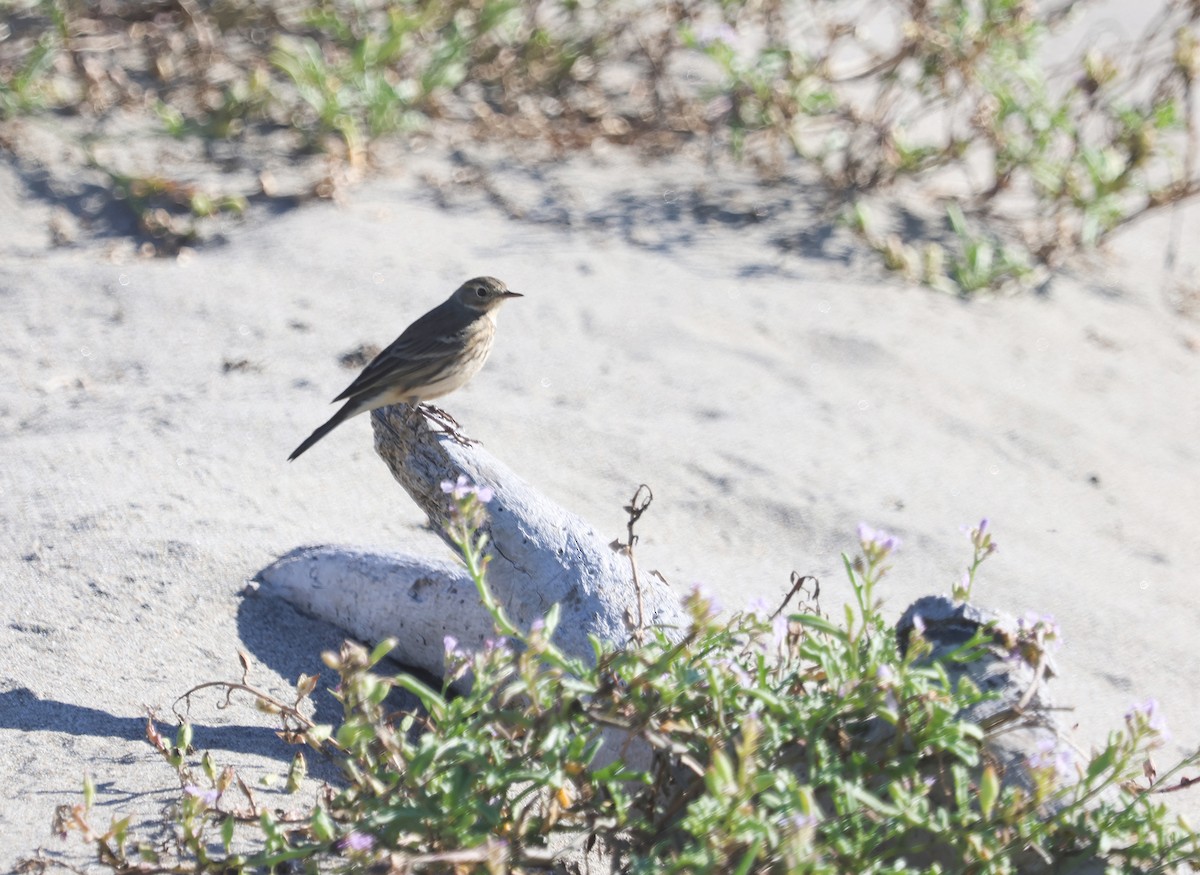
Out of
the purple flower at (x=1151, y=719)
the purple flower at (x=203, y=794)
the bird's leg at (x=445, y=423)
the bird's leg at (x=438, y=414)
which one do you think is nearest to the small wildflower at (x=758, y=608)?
the purple flower at (x=1151, y=719)

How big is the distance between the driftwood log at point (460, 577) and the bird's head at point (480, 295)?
1.10 m

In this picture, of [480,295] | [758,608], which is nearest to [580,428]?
[480,295]

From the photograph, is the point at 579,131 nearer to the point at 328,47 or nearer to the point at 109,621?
the point at 328,47

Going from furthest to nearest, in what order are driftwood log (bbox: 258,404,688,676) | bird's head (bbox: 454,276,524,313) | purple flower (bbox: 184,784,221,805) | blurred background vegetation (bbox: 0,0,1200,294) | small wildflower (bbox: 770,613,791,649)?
blurred background vegetation (bbox: 0,0,1200,294) → bird's head (bbox: 454,276,524,313) → driftwood log (bbox: 258,404,688,676) → small wildflower (bbox: 770,613,791,649) → purple flower (bbox: 184,784,221,805)

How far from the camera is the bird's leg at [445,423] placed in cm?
399

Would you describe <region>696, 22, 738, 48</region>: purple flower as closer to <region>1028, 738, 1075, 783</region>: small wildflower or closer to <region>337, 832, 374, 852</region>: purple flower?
<region>1028, 738, 1075, 783</region>: small wildflower

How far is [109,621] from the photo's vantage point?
12.9 ft

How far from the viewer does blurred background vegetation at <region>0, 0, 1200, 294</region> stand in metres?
7.44

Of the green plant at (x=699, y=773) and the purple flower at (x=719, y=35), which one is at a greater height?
the purple flower at (x=719, y=35)

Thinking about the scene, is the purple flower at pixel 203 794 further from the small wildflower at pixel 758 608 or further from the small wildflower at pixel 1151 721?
the small wildflower at pixel 1151 721

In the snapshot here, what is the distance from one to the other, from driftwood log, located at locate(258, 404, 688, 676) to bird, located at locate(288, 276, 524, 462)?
0.44 m

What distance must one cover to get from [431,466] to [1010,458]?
309cm

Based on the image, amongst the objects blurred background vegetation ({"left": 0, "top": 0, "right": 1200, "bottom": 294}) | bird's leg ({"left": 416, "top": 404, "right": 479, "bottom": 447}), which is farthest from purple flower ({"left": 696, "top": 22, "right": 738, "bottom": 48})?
bird's leg ({"left": 416, "top": 404, "right": 479, "bottom": 447})

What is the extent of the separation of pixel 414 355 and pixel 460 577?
109cm
